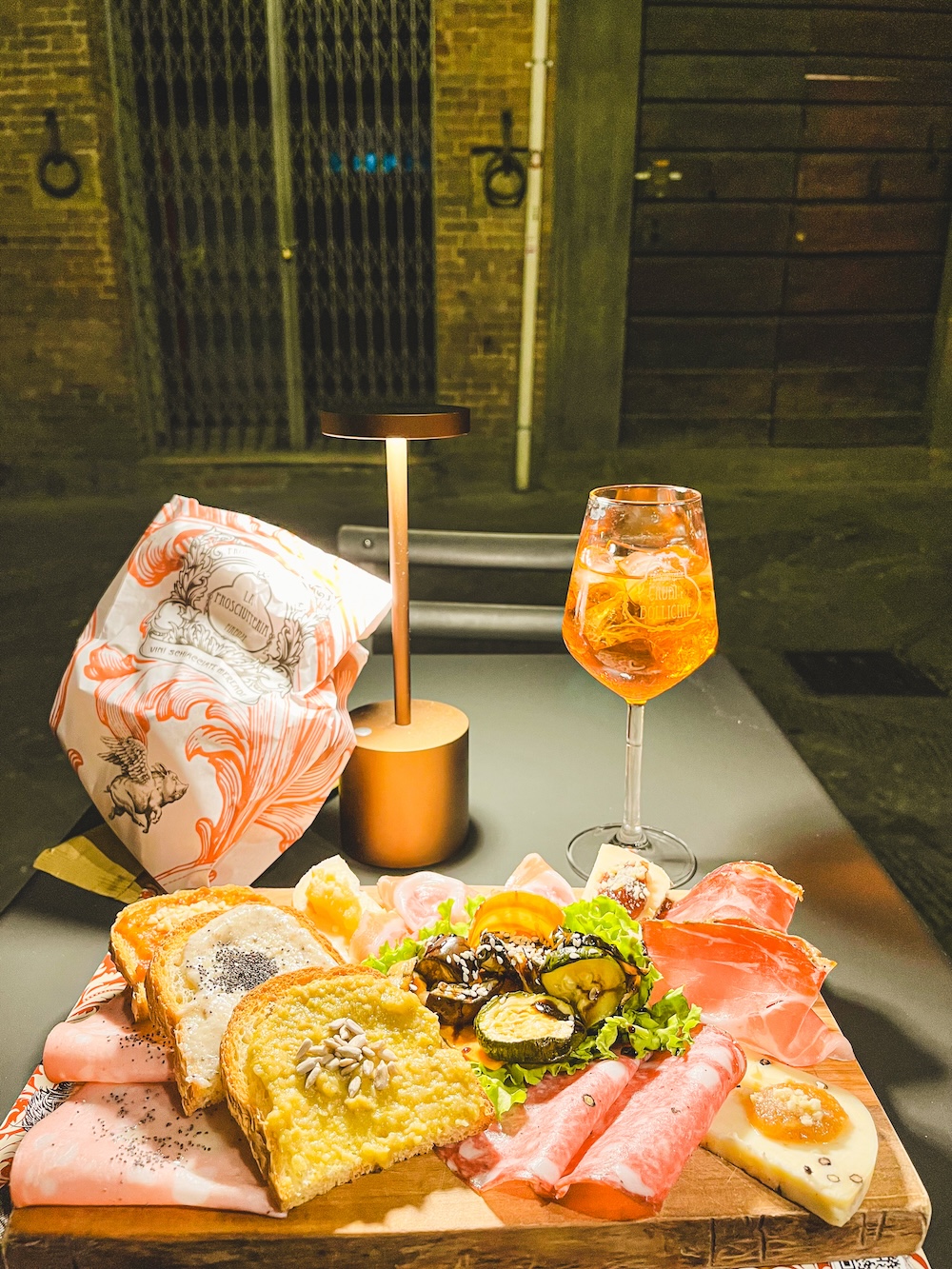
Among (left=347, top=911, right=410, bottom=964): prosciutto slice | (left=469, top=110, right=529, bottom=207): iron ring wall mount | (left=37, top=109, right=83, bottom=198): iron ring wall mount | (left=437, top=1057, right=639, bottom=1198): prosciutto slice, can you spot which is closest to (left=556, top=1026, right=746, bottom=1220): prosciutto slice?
(left=437, top=1057, right=639, bottom=1198): prosciutto slice

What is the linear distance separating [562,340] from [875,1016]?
4.87 meters

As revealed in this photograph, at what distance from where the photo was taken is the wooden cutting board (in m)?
0.63

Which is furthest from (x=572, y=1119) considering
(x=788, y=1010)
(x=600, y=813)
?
(x=600, y=813)

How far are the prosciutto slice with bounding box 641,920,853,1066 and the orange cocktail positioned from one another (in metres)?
0.31

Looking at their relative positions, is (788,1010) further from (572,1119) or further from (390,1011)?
(390,1011)

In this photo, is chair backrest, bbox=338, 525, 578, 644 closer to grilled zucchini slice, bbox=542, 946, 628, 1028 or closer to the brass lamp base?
the brass lamp base

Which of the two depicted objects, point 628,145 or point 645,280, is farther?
point 645,280

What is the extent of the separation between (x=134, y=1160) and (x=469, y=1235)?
0.23 meters

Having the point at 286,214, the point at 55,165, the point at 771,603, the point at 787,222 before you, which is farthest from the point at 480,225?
the point at 771,603

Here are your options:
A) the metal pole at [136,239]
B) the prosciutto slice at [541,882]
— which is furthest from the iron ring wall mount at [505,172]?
the prosciutto slice at [541,882]

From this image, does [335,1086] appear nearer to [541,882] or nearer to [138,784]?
[541,882]

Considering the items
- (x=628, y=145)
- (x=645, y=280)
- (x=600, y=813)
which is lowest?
(x=600, y=813)

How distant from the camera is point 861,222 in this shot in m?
5.42

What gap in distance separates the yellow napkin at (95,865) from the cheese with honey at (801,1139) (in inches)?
25.1
